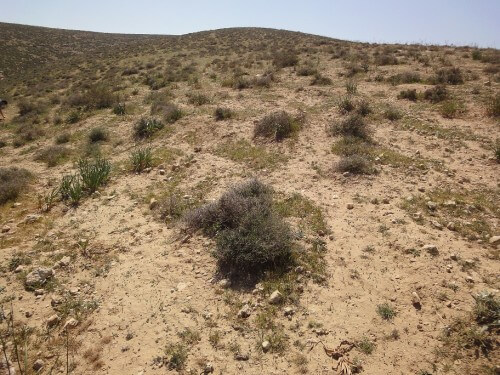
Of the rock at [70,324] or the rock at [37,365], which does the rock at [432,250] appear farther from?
the rock at [37,365]

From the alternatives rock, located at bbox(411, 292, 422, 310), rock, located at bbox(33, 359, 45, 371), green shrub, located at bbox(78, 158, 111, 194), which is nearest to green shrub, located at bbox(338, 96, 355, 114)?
green shrub, located at bbox(78, 158, 111, 194)

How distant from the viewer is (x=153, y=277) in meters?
5.12

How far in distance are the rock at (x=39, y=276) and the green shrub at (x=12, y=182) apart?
3.34m

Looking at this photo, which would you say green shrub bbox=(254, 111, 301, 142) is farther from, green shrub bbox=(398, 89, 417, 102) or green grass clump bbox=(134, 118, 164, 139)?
green shrub bbox=(398, 89, 417, 102)

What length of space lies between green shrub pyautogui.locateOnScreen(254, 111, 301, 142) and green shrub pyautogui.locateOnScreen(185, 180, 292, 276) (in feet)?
11.3

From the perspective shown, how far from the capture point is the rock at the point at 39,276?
5078mm

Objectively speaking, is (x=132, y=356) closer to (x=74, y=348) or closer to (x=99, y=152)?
(x=74, y=348)

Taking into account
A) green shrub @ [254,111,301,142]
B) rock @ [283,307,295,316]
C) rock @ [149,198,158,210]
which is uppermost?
green shrub @ [254,111,301,142]

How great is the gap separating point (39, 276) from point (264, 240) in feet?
11.2

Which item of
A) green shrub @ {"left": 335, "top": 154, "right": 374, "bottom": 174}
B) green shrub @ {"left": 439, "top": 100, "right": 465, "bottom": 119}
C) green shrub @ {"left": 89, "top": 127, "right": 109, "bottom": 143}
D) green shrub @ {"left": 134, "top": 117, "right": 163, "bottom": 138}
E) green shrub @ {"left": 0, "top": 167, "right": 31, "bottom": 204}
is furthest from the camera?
green shrub @ {"left": 89, "top": 127, "right": 109, "bottom": 143}

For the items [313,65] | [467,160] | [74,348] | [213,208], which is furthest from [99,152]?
[313,65]

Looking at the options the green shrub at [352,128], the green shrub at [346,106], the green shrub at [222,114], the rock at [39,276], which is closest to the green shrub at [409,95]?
the green shrub at [346,106]

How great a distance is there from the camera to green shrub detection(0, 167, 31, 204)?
764 centimetres

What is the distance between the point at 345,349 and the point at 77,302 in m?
3.58
